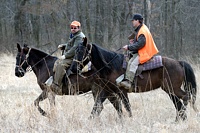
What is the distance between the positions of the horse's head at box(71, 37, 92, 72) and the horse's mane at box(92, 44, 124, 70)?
184 millimetres

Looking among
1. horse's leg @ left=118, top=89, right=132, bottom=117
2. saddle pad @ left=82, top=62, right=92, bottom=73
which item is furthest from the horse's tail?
saddle pad @ left=82, top=62, right=92, bottom=73

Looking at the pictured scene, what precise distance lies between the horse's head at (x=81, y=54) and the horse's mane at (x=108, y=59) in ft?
0.61

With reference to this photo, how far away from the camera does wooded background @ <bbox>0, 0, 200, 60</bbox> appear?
22612 millimetres

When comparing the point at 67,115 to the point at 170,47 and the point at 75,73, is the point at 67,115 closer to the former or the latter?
the point at 75,73

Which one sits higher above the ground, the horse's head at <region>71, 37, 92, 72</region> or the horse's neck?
the horse's head at <region>71, 37, 92, 72</region>

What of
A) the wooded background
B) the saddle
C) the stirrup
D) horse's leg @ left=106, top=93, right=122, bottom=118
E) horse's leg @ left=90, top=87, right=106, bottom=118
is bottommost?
the wooded background

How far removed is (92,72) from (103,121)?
1.75 m

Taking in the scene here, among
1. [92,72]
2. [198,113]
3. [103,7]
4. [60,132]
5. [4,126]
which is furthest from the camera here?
[103,7]

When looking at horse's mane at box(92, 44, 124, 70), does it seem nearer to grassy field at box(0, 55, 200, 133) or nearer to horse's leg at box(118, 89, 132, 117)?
horse's leg at box(118, 89, 132, 117)

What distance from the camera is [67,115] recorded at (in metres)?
6.51

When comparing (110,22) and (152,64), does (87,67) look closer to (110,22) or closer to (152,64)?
(152,64)

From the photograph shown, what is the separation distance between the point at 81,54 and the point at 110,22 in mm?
17616

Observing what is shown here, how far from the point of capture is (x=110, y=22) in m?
24.8

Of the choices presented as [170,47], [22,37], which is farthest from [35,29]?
[170,47]
